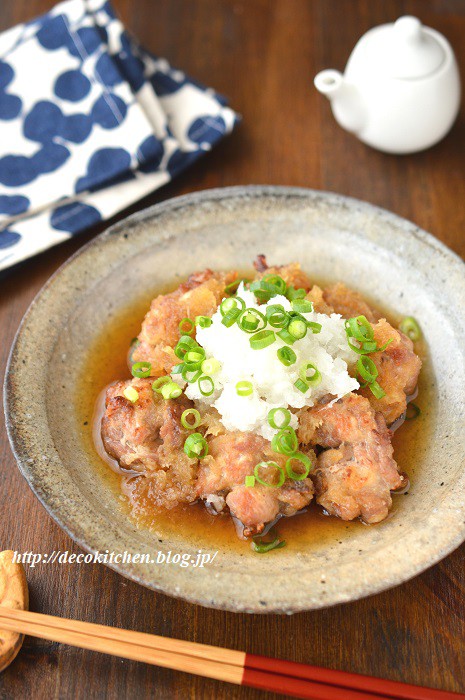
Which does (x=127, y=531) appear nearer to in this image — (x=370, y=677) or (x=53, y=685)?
(x=53, y=685)

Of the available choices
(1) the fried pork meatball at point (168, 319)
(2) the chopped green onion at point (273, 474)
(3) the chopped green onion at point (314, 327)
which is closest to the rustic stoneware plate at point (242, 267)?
(2) the chopped green onion at point (273, 474)

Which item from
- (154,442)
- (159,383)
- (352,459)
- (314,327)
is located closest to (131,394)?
(159,383)

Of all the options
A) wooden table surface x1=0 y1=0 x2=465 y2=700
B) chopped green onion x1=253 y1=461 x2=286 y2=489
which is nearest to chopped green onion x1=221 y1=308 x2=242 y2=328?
chopped green onion x1=253 y1=461 x2=286 y2=489

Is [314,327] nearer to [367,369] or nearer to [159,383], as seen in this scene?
[367,369]

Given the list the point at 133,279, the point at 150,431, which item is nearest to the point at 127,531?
the point at 150,431

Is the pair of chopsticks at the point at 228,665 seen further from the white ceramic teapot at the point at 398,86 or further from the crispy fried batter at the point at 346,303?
the white ceramic teapot at the point at 398,86

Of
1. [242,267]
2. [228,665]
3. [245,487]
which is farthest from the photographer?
[242,267]
